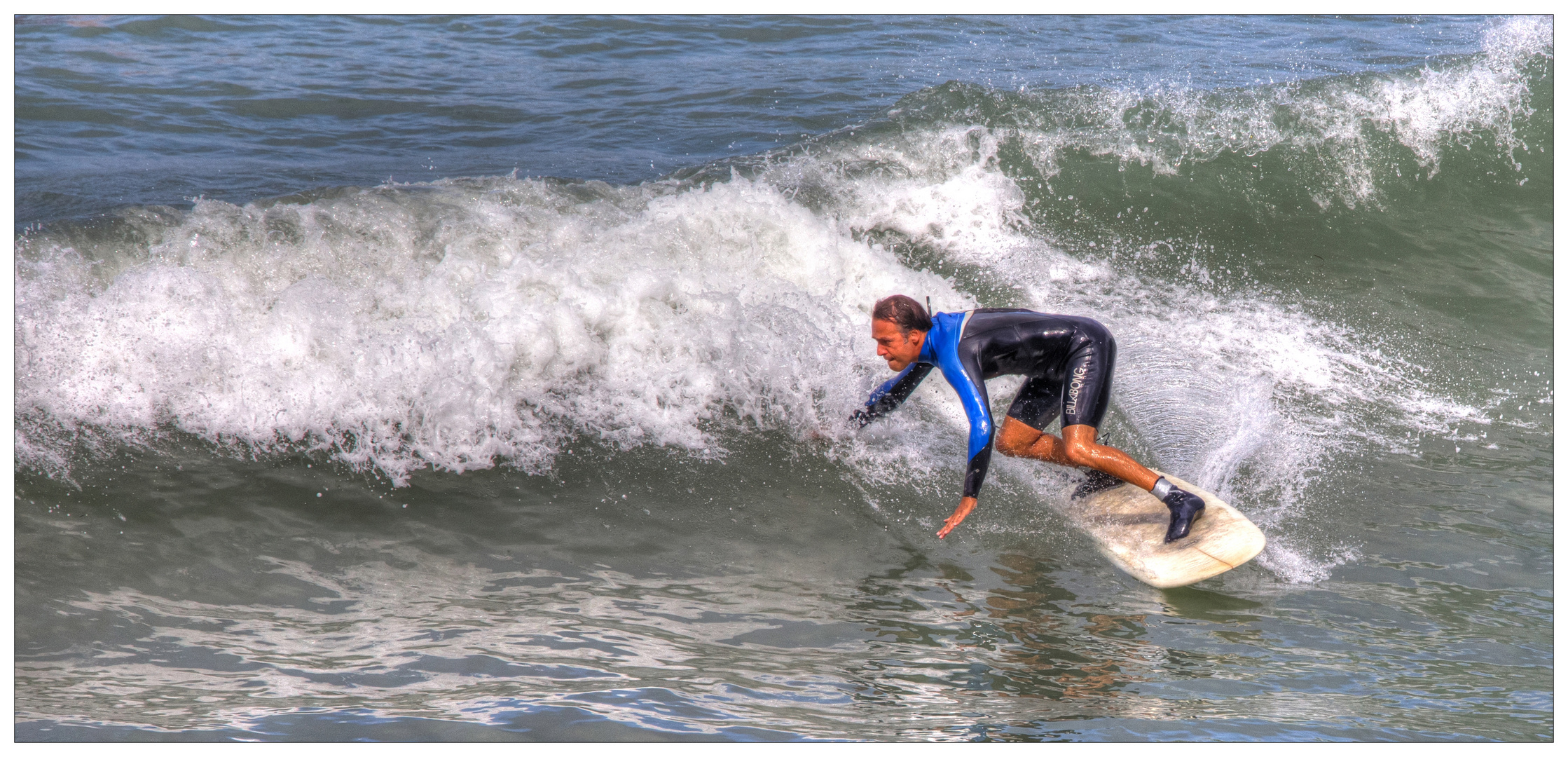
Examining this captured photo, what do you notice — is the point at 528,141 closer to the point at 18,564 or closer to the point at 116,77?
the point at 116,77

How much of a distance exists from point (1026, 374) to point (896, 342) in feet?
3.03

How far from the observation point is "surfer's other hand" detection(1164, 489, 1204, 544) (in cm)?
489

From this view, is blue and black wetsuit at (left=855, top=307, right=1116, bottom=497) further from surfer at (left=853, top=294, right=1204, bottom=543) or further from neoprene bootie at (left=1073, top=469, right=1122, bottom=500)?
neoprene bootie at (left=1073, top=469, right=1122, bottom=500)

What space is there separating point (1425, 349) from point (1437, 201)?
2.90 meters

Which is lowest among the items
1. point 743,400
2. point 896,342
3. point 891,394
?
point 743,400

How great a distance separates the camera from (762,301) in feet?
22.5

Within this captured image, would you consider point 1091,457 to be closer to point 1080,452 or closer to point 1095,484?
point 1080,452

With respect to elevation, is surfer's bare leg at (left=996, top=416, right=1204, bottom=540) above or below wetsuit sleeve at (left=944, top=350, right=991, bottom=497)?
below

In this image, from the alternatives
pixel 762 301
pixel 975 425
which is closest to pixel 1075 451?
pixel 975 425

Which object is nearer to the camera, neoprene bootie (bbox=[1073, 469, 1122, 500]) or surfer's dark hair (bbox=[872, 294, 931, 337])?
surfer's dark hair (bbox=[872, 294, 931, 337])

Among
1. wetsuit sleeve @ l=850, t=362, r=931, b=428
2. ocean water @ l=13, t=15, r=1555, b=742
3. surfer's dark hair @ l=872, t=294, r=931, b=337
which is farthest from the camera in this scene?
wetsuit sleeve @ l=850, t=362, r=931, b=428

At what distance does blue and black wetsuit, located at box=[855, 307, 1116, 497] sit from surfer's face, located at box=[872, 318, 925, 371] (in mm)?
80

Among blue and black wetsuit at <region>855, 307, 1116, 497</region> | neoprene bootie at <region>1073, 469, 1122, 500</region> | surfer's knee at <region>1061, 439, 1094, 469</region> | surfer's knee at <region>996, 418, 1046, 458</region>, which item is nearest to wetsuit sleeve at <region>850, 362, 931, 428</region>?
blue and black wetsuit at <region>855, 307, 1116, 497</region>

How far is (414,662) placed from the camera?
3.91 meters
